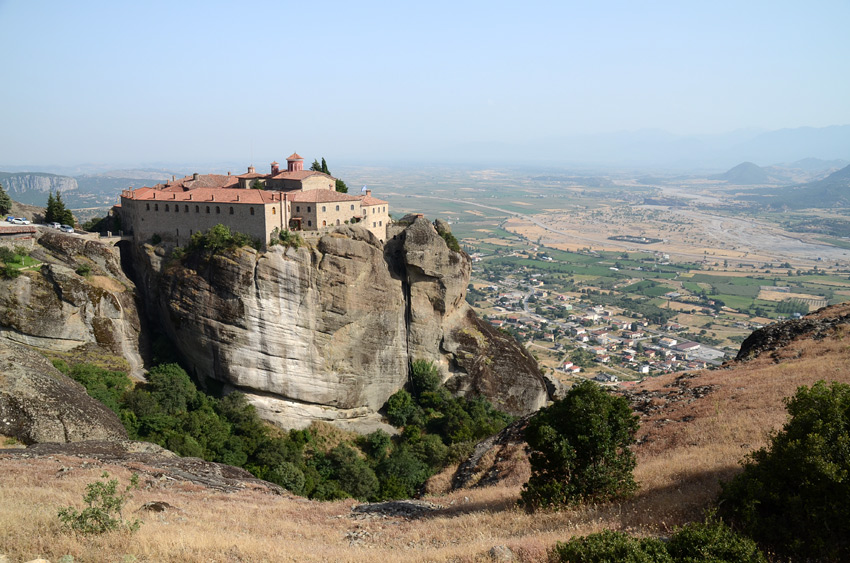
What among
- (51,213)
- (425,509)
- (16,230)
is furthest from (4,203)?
(425,509)

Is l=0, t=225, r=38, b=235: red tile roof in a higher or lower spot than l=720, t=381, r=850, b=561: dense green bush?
higher

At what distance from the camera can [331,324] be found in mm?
39719

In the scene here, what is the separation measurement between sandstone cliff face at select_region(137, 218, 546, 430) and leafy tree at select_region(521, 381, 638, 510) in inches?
1064

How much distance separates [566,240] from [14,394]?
176 meters

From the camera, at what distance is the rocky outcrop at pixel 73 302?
34.4 m

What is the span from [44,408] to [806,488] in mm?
28441

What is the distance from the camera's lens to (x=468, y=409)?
44.8 metres

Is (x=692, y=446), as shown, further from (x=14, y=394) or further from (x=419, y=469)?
(x=14, y=394)

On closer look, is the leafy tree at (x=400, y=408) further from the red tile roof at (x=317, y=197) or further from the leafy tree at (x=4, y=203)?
the leafy tree at (x=4, y=203)

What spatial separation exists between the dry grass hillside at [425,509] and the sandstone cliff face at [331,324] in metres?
17.4

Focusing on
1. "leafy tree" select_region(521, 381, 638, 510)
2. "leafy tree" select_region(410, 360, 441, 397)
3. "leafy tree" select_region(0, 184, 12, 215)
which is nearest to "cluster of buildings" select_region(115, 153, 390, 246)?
"leafy tree" select_region(0, 184, 12, 215)

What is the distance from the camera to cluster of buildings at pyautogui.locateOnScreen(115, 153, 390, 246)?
38713 mm

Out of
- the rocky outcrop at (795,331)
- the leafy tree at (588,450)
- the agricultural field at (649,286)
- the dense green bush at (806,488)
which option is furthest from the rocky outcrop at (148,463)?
the agricultural field at (649,286)

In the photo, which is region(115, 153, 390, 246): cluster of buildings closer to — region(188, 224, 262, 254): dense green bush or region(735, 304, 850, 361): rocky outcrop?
region(188, 224, 262, 254): dense green bush
